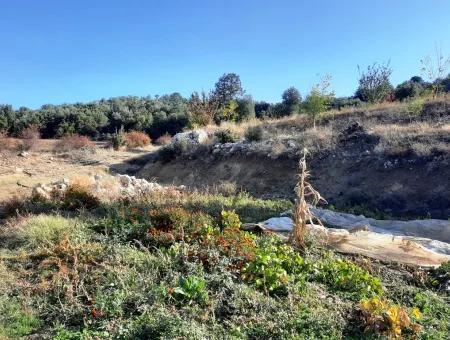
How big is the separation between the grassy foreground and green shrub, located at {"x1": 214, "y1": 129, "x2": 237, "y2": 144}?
10.5 m

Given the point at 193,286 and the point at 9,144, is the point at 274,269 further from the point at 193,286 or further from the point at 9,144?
the point at 9,144

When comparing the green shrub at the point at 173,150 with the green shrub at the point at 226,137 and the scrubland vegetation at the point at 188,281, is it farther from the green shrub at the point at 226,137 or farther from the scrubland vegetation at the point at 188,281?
the scrubland vegetation at the point at 188,281

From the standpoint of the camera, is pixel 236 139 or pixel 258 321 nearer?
pixel 258 321

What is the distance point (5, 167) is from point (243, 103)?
17793 mm

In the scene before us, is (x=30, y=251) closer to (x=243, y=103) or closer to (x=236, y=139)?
(x=236, y=139)

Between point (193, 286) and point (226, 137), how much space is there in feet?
42.2

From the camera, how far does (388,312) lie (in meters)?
3.48

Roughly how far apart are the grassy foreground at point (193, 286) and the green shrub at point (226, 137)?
10.5 meters

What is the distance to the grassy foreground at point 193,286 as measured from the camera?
11.4 feet

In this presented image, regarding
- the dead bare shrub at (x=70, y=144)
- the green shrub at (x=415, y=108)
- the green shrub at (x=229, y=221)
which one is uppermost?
the green shrub at (x=415, y=108)

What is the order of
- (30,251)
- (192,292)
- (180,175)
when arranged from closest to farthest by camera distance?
(192,292) → (30,251) → (180,175)

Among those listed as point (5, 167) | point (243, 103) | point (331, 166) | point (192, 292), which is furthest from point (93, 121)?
point (192, 292)

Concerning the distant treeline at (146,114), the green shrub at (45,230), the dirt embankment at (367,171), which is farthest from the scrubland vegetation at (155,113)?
the green shrub at (45,230)

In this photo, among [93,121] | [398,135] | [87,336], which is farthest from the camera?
[93,121]
